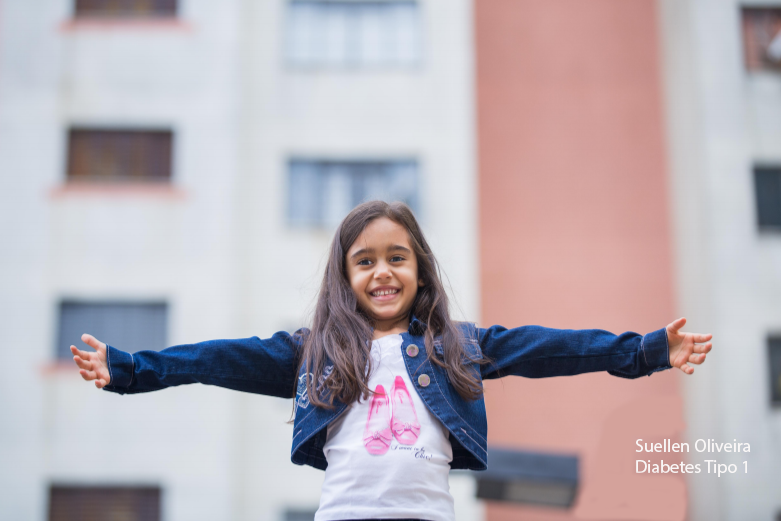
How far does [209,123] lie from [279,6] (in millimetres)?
1876

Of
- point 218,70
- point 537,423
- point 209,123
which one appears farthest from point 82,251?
point 537,423

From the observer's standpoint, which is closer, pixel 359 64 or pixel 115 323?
pixel 115 323

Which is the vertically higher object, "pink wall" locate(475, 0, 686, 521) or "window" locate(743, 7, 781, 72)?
"window" locate(743, 7, 781, 72)

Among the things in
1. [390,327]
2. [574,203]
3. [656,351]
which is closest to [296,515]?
[574,203]

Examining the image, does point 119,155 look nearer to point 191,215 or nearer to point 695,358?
point 191,215

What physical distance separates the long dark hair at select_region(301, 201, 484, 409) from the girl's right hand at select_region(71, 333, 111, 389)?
521mm

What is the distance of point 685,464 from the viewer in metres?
10.3

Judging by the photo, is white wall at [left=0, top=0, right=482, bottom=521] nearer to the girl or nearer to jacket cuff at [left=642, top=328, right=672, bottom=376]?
the girl

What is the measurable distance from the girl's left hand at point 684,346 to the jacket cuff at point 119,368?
1405 mm

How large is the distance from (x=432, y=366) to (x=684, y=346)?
65cm

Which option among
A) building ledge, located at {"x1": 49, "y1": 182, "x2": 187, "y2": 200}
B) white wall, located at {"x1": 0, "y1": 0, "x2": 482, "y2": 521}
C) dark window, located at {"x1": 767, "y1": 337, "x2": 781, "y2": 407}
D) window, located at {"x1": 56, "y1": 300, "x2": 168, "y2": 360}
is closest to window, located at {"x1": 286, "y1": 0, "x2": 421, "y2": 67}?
white wall, located at {"x1": 0, "y1": 0, "x2": 482, "y2": 521}

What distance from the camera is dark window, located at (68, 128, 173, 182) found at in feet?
32.2

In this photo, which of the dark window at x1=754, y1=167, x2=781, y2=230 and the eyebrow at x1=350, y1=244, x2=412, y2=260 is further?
the dark window at x1=754, y1=167, x2=781, y2=230

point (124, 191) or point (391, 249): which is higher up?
point (124, 191)
